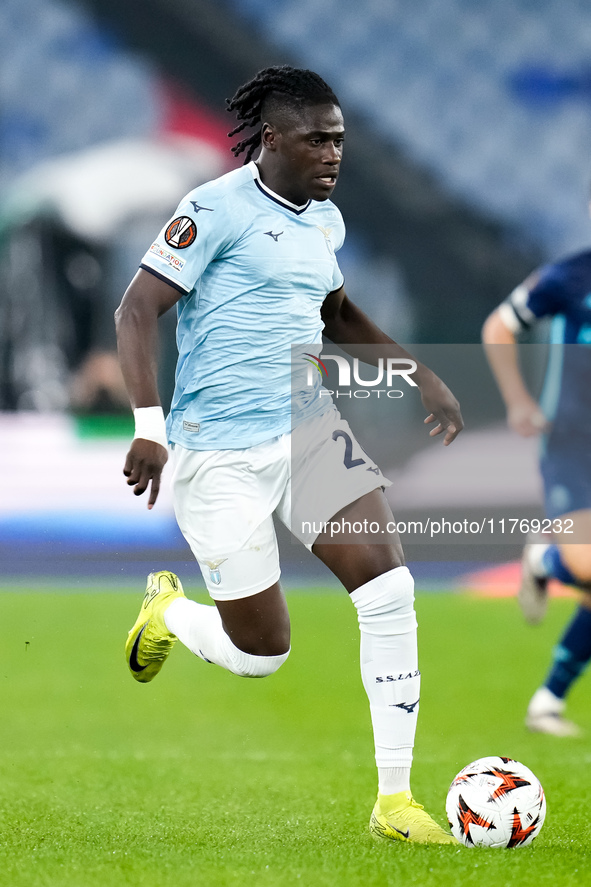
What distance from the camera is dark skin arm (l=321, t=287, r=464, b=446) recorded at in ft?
11.3

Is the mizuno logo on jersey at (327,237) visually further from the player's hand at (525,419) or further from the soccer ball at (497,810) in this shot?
the player's hand at (525,419)

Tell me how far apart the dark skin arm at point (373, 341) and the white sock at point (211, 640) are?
823 millimetres

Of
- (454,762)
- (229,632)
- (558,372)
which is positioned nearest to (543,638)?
(558,372)

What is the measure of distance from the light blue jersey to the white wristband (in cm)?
35

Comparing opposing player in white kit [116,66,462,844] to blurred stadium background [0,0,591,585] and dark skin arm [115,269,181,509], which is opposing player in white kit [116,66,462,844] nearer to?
dark skin arm [115,269,181,509]

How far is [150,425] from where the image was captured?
288 centimetres

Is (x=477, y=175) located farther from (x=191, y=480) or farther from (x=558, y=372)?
(x=191, y=480)

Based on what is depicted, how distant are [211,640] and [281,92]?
155 centimetres

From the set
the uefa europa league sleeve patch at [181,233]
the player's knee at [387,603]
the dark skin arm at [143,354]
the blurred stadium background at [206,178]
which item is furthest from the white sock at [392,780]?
the blurred stadium background at [206,178]

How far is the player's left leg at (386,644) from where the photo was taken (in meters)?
3.02

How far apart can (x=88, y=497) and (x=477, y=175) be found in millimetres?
3759

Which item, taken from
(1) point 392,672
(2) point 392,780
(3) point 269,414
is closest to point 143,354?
(3) point 269,414

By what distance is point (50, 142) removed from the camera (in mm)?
8875

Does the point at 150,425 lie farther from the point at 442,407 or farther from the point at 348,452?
the point at 442,407
